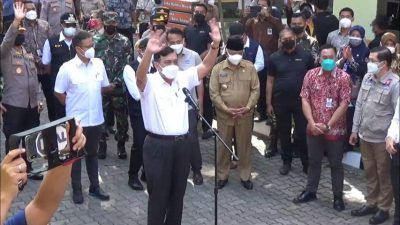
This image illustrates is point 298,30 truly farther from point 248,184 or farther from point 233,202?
point 233,202

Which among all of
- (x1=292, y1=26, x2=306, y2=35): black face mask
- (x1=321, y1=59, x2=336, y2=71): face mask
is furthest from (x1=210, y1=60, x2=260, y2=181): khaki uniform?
(x1=292, y1=26, x2=306, y2=35): black face mask

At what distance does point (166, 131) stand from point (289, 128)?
2.96 meters

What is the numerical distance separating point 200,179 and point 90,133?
64.9 inches

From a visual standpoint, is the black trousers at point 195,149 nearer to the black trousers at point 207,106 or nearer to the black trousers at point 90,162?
the black trousers at point 90,162

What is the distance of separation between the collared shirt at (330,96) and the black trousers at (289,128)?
2.79ft

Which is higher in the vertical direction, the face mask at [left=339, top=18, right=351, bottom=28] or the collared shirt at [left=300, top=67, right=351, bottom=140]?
the face mask at [left=339, top=18, right=351, bottom=28]

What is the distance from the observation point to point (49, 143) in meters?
2.75

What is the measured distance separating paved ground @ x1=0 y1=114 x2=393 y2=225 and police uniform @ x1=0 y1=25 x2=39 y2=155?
901 mm

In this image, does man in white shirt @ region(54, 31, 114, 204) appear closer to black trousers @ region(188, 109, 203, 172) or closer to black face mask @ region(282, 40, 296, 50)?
black trousers @ region(188, 109, 203, 172)

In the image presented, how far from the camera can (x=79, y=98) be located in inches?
276

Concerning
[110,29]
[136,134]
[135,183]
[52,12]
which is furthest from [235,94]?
[52,12]

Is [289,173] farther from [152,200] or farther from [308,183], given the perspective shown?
[152,200]

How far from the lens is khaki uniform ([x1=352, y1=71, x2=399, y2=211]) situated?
22.0ft

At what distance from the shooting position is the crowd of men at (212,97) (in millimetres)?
5848
